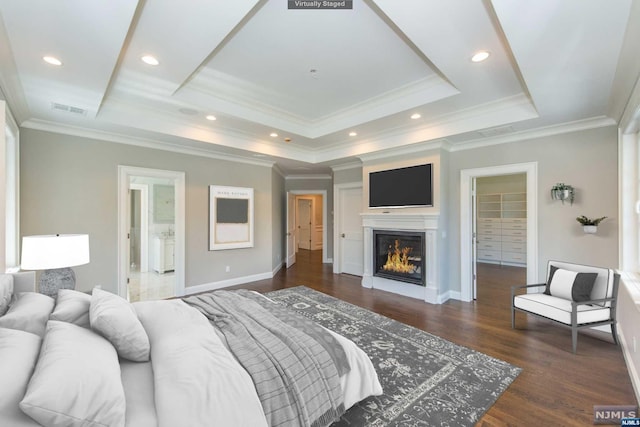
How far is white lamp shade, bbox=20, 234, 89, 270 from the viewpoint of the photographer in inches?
91.0

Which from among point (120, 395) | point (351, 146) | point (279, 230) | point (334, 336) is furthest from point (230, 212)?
point (120, 395)

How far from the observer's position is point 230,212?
17.7ft

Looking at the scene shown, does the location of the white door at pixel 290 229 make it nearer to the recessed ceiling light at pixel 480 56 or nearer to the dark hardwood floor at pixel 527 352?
the dark hardwood floor at pixel 527 352

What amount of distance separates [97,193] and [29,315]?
3040mm

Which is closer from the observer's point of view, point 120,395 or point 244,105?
point 120,395

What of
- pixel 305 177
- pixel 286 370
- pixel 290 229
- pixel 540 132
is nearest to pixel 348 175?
pixel 305 177

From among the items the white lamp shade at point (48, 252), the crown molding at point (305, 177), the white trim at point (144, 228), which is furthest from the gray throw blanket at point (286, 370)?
the crown molding at point (305, 177)

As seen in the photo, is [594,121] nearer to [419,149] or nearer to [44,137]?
[419,149]

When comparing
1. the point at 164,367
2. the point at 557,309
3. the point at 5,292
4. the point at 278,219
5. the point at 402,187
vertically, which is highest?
Answer: the point at 402,187

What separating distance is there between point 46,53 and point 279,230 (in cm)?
542

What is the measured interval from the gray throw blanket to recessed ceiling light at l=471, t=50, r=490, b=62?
2647 mm

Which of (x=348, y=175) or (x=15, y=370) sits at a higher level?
(x=348, y=175)

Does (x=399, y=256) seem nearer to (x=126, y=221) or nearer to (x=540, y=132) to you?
(x=540, y=132)

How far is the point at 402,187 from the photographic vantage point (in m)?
4.89
